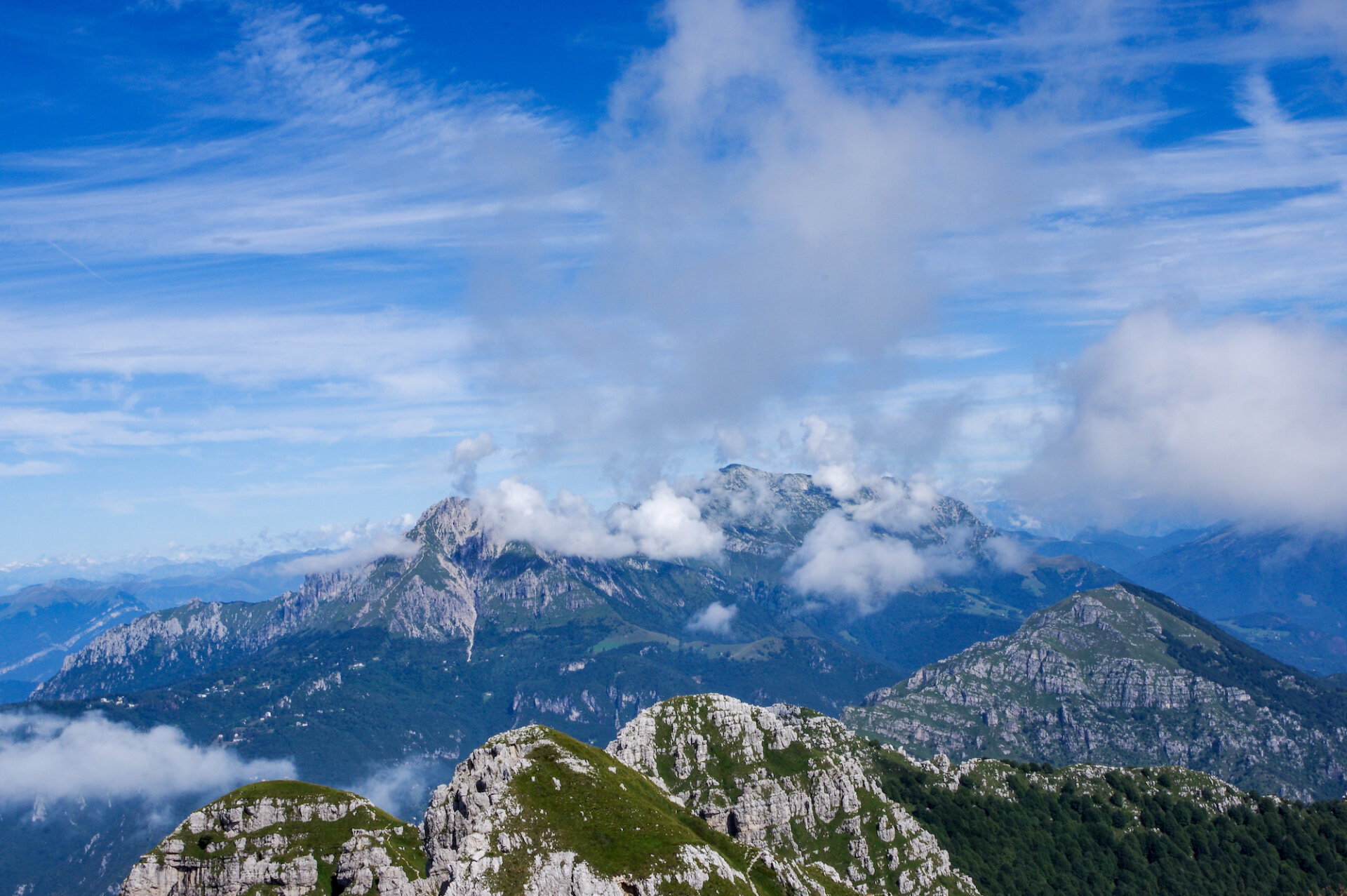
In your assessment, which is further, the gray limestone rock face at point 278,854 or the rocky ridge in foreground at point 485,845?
the gray limestone rock face at point 278,854

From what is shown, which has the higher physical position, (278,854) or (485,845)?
(485,845)

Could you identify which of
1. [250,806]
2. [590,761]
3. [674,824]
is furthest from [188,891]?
[674,824]

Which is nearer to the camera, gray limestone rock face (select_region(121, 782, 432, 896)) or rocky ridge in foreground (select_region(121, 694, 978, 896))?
rocky ridge in foreground (select_region(121, 694, 978, 896))

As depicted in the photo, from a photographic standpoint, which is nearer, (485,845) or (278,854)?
(485,845)

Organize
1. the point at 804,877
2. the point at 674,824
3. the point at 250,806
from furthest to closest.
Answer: the point at 804,877
the point at 250,806
the point at 674,824

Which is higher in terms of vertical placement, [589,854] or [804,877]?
[589,854]

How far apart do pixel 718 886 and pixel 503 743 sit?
55302mm

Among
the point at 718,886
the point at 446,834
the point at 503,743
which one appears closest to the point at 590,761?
the point at 503,743

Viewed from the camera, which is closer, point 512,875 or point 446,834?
Result: point 512,875

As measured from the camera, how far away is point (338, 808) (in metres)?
189

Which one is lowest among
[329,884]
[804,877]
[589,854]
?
[804,877]

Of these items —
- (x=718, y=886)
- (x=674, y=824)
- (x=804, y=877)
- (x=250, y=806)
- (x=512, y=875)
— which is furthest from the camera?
(x=804, y=877)

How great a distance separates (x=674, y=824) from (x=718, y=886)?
18.7 meters

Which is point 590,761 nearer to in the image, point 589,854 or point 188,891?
point 589,854
